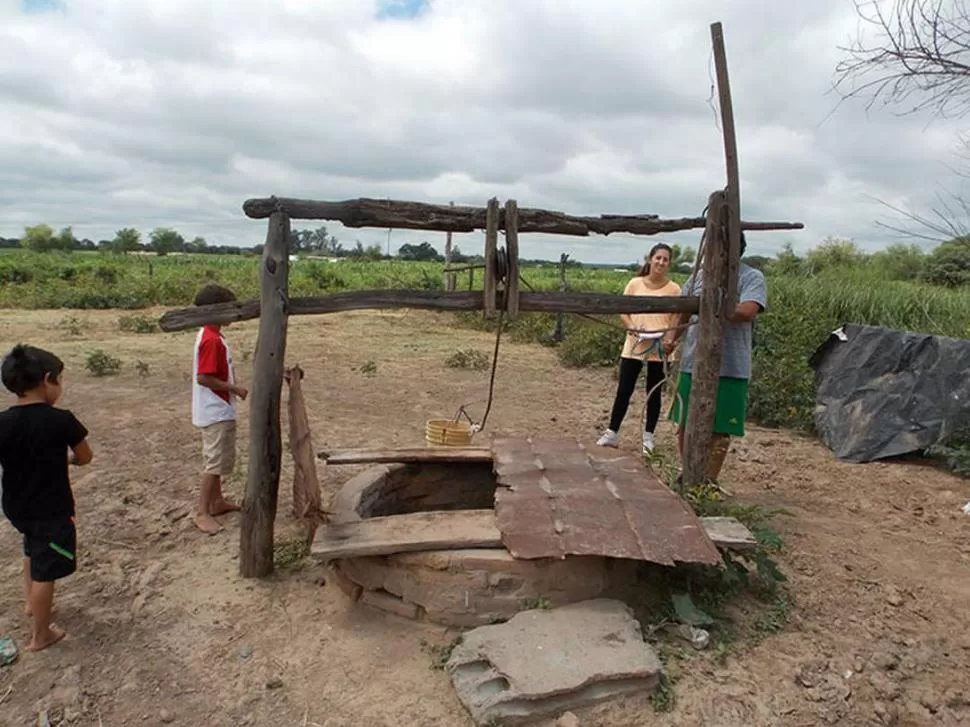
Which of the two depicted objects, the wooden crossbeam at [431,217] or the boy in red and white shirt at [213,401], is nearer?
the wooden crossbeam at [431,217]

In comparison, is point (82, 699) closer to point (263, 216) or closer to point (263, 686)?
point (263, 686)

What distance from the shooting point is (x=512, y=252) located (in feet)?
11.7

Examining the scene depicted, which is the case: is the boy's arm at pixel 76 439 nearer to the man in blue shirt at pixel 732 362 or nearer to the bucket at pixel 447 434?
the bucket at pixel 447 434

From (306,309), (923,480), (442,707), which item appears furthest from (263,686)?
(923,480)

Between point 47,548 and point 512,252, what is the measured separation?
2.40m

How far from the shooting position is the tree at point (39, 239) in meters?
52.7

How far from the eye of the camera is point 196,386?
3.91 metres

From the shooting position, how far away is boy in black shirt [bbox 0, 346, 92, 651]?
2779 mm

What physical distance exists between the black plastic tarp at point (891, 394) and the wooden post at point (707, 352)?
267 cm

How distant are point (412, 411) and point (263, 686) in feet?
15.0

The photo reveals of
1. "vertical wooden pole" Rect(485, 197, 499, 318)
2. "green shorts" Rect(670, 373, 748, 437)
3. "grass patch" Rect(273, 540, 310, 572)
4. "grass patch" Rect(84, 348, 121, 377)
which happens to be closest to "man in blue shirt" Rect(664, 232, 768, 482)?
"green shorts" Rect(670, 373, 748, 437)

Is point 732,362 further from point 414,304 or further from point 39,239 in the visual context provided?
point 39,239

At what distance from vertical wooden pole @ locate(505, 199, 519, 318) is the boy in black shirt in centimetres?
200

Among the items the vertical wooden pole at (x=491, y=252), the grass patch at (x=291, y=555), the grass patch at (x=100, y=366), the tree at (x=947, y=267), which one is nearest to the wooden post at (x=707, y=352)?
the vertical wooden pole at (x=491, y=252)
